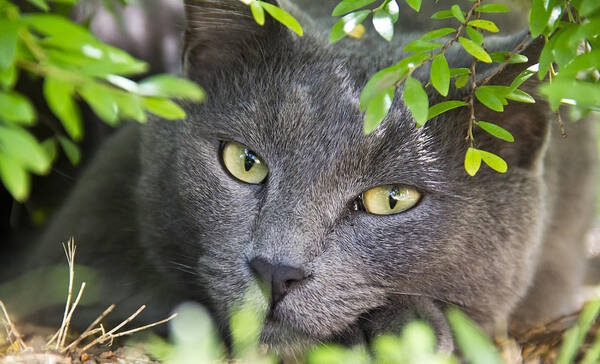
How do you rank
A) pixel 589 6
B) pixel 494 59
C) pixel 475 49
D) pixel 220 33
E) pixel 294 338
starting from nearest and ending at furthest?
pixel 589 6, pixel 475 49, pixel 494 59, pixel 294 338, pixel 220 33

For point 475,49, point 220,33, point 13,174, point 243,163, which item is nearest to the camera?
point 13,174

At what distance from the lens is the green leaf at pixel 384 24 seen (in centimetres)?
131

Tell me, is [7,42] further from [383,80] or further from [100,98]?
[383,80]

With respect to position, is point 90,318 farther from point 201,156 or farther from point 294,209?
point 294,209

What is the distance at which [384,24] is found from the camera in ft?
4.32

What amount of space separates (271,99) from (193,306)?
25.3 inches

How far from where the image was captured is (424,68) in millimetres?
1687

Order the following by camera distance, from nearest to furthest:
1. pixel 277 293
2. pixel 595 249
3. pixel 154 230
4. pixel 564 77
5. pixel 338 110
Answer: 1. pixel 564 77
2. pixel 277 293
3. pixel 338 110
4. pixel 154 230
5. pixel 595 249

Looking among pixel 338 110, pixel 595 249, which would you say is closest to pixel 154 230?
pixel 338 110

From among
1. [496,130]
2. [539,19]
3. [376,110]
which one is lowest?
[376,110]

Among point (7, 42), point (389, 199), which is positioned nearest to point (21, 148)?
point (7, 42)

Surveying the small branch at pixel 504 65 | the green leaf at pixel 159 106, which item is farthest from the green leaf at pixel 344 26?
the green leaf at pixel 159 106

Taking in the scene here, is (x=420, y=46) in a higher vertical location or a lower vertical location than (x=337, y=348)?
higher

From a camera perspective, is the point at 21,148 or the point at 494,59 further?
the point at 494,59
